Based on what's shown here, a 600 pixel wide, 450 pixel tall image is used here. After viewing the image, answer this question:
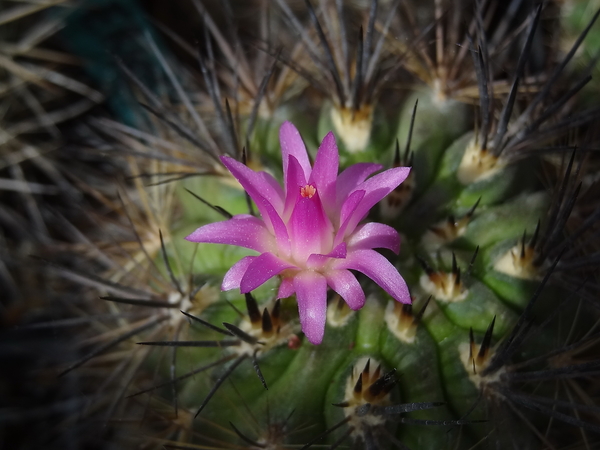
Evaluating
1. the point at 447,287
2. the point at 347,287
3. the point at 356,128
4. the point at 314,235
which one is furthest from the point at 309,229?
the point at 356,128

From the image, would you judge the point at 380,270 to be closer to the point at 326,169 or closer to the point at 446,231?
the point at 326,169

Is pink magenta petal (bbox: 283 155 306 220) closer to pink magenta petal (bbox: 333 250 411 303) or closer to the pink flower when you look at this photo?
the pink flower

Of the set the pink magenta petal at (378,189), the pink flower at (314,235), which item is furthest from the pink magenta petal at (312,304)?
the pink magenta petal at (378,189)

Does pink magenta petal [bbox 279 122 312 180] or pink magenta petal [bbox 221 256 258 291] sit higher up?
pink magenta petal [bbox 279 122 312 180]

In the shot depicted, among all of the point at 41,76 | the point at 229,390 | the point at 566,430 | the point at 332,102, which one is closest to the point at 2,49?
the point at 41,76

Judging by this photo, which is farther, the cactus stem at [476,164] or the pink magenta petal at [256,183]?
the cactus stem at [476,164]

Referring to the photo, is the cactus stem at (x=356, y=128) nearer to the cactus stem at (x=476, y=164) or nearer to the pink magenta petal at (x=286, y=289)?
the cactus stem at (x=476, y=164)

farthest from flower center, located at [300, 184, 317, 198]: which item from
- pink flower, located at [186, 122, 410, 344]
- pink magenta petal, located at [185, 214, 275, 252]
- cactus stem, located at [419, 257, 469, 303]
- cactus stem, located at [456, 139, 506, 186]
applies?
cactus stem, located at [456, 139, 506, 186]

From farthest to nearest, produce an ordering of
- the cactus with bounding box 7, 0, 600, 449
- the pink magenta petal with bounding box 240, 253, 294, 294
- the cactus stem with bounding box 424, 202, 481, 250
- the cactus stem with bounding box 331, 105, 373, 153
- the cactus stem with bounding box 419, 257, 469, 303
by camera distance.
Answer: the cactus stem with bounding box 331, 105, 373, 153, the cactus stem with bounding box 424, 202, 481, 250, the cactus stem with bounding box 419, 257, 469, 303, the cactus with bounding box 7, 0, 600, 449, the pink magenta petal with bounding box 240, 253, 294, 294
